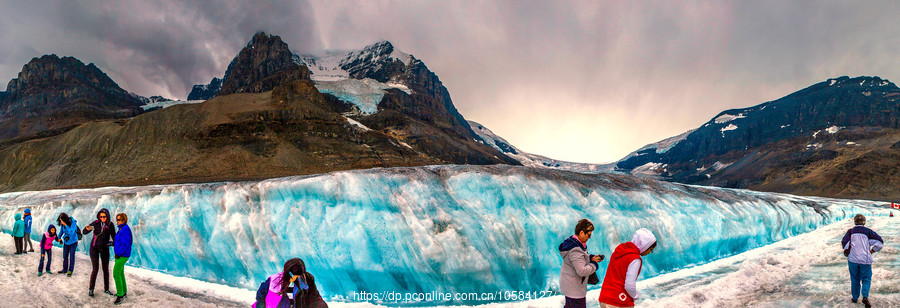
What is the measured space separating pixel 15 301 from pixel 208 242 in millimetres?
6173

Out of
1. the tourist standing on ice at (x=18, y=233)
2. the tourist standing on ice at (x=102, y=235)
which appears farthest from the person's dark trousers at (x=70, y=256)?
the tourist standing on ice at (x=18, y=233)

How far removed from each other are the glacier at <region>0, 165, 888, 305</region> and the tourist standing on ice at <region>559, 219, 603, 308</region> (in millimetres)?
6960

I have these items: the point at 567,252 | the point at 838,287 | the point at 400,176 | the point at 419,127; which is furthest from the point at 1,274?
the point at 419,127

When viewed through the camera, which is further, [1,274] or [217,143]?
[217,143]

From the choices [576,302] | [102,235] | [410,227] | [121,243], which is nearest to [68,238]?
[102,235]

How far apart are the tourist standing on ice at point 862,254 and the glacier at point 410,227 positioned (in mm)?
6408

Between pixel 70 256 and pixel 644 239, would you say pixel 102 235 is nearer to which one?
pixel 70 256

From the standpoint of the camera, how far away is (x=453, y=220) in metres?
13.4

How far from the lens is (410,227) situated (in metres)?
13.1

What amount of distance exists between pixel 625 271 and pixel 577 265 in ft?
1.99

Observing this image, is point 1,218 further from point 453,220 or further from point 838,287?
point 838,287

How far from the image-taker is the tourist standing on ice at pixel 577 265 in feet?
18.8

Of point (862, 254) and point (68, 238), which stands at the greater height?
point (68, 238)

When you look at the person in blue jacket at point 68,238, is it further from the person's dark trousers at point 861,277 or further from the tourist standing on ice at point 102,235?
the person's dark trousers at point 861,277
